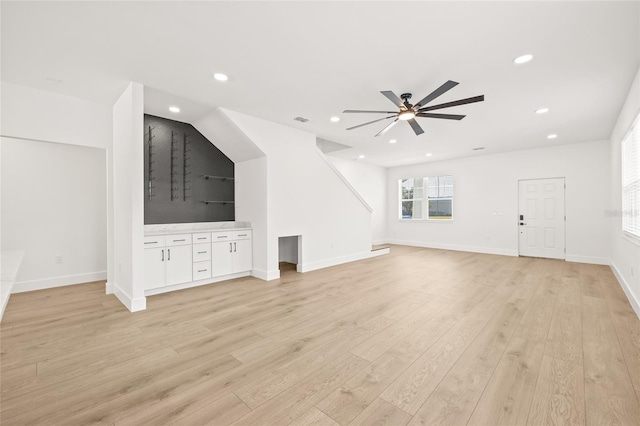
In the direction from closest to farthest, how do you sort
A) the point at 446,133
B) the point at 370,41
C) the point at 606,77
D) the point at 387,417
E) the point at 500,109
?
the point at 387,417 < the point at 370,41 < the point at 606,77 < the point at 500,109 < the point at 446,133

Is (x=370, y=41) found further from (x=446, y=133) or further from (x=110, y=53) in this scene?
(x=446, y=133)

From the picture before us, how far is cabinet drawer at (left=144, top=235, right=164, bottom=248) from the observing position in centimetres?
390

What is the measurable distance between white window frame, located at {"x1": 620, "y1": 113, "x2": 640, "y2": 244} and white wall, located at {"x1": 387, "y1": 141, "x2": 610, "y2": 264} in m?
2.14

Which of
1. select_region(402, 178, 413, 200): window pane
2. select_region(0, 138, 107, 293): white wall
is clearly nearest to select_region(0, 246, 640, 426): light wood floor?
select_region(0, 138, 107, 293): white wall

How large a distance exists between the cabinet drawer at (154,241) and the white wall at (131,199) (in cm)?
25

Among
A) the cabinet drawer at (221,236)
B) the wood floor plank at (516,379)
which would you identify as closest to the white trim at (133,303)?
the cabinet drawer at (221,236)

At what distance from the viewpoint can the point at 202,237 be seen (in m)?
4.49

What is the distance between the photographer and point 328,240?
5969 mm

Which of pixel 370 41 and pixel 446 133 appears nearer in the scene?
pixel 370 41

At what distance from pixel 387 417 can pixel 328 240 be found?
172 inches

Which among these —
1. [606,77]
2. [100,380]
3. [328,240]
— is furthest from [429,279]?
[100,380]

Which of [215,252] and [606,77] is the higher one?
[606,77]

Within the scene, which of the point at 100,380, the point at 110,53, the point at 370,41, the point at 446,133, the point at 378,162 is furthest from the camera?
the point at 378,162

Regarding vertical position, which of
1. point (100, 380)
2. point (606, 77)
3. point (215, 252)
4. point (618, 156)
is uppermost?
point (606, 77)
